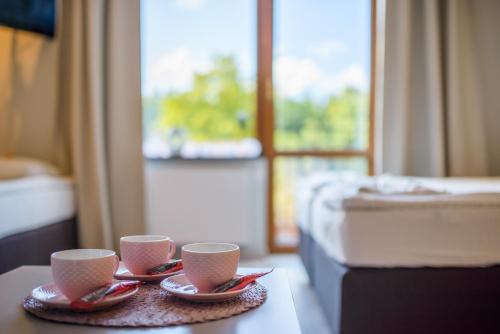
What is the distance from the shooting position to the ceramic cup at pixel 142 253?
1084 millimetres

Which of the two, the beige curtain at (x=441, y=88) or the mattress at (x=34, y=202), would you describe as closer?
the mattress at (x=34, y=202)

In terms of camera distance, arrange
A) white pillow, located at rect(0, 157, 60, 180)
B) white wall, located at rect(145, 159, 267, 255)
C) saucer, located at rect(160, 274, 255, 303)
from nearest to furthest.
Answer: saucer, located at rect(160, 274, 255, 303) < white pillow, located at rect(0, 157, 60, 180) < white wall, located at rect(145, 159, 267, 255)

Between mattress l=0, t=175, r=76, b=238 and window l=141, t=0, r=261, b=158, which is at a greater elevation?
window l=141, t=0, r=261, b=158

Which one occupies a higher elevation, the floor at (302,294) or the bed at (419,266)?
the bed at (419,266)

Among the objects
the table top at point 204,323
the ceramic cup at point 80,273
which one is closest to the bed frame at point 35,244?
the table top at point 204,323

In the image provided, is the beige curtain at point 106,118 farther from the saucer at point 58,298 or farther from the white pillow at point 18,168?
the saucer at point 58,298

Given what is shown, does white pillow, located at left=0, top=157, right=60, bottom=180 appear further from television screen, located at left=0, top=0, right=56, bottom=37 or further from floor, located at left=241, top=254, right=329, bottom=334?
floor, located at left=241, top=254, right=329, bottom=334

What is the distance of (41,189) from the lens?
273cm

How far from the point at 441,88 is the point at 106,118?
7.05ft

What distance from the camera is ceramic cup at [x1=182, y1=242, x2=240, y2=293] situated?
3.15ft

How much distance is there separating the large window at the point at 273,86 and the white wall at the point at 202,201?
0.32m

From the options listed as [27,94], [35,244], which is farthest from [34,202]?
[27,94]

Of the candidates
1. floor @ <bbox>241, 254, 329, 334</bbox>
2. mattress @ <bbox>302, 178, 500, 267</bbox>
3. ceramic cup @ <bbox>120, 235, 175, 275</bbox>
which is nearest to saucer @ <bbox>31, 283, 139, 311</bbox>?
ceramic cup @ <bbox>120, 235, 175, 275</bbox>

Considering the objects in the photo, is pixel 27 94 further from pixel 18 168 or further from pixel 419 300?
pixel 419 300
